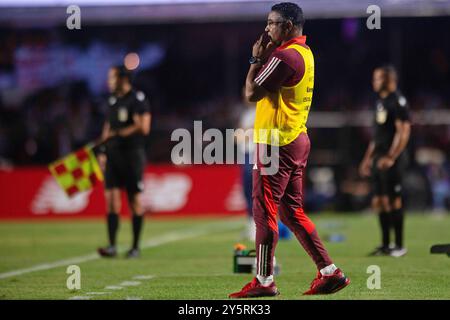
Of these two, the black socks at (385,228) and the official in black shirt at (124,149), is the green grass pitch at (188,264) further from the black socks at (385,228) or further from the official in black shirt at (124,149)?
the official in black shirt at (124,149)

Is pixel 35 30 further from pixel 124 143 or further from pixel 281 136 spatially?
pixel 281 136

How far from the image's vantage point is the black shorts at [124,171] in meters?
12.5

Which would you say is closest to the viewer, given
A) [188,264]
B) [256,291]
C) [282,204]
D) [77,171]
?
[256,291]

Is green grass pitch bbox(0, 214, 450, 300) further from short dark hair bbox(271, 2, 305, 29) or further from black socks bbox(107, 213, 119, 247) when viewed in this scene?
short dark hair bbox(271, 2, 305, 29)

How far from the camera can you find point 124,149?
12.5 m

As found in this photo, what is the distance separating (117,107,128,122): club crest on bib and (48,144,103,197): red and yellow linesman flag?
693 millimetres

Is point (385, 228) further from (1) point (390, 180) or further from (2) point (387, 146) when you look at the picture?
(2) point (387, 146)

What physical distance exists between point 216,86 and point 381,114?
50.6 ft

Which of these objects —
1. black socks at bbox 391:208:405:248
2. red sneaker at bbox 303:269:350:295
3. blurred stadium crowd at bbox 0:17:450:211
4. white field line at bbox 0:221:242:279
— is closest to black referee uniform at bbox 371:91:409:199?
black socks at bbox 391:208:405:248

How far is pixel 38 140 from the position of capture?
23.6 m

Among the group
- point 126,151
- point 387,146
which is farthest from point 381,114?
point 126,151

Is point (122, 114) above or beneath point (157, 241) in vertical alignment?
above

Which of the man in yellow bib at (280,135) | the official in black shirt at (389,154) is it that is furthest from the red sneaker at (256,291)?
the official in black shirt at (389,154)
